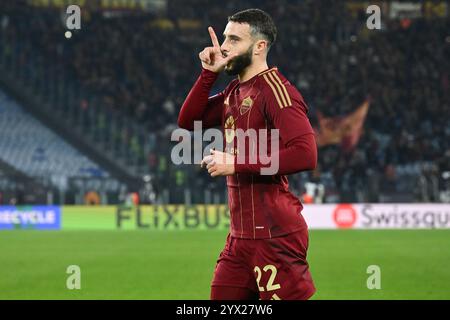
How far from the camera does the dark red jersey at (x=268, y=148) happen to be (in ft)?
15.3

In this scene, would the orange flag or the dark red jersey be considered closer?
the dark red jersey

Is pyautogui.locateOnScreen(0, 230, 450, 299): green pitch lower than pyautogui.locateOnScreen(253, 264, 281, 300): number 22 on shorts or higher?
lower

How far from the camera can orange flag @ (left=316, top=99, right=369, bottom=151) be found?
27.0 meters

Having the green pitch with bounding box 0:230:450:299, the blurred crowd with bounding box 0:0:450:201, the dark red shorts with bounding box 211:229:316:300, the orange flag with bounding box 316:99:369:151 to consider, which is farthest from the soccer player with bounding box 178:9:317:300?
the blurred crowd with bounding box 0:0:450:201

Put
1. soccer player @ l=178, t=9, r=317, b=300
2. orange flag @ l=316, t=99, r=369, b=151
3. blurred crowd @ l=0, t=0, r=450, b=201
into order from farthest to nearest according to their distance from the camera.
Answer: blurred crowd @ l=0, t=0, r=450, b=201 → orange flag @ l=316, t=99, r=369, b=151 → soccer player @ l=178, t=9, r=317, b=300

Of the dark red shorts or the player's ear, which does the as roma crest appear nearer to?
the player's ear

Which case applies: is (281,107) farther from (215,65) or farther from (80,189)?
(80,189)

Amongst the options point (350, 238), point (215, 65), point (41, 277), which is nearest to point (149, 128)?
point (350, 238)

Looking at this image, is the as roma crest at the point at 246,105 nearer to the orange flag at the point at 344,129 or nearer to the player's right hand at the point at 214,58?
the player's right hand at the point at 214,58

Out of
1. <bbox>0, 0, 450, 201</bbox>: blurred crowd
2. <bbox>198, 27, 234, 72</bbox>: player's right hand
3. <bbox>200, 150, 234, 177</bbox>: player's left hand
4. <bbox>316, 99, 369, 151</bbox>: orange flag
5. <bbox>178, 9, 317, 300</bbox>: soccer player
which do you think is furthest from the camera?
<bbox>0, 0, 450, 201</bbox>: blurred crowd

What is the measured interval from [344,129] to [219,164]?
23.1m

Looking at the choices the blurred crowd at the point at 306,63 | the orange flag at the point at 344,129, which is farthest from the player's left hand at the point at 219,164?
the blurred crowd at the point at 306,63

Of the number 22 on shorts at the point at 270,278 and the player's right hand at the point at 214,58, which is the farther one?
the player's right hand at the point at 214,58

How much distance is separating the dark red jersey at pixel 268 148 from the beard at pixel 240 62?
0.09 meters
